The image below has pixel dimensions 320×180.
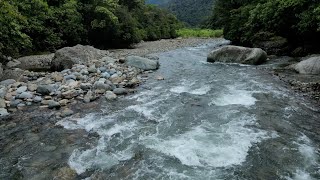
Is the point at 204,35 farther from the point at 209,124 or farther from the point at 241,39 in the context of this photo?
the point at 209,124

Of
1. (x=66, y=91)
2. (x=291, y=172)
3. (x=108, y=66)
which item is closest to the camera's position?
(x=291, y=172)

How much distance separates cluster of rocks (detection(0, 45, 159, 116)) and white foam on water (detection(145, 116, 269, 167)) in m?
3.81

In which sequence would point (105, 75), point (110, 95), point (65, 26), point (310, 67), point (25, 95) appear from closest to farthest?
point (25, 95), point (110, 95), point (105, 75), point (310, 67), point (65, 26)

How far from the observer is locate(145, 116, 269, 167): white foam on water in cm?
632

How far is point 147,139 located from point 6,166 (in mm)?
3063

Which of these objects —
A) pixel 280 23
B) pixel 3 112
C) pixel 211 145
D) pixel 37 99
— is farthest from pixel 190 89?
pixel 280 23

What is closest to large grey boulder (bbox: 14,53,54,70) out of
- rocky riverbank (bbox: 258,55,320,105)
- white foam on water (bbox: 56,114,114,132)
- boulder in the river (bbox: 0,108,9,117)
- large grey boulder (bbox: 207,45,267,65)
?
boulder in the river (bbox: 0,108,9,117)

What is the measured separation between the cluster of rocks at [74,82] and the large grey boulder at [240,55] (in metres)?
4.15

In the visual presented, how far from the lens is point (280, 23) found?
20.0 meters

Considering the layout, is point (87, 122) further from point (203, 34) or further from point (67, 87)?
point (203, 34)

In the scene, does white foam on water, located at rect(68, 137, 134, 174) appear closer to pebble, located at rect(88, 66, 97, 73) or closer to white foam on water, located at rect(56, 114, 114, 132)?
white foam on water, located at rect(56, 114, 114, 132)

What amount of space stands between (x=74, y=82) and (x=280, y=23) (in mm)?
14163

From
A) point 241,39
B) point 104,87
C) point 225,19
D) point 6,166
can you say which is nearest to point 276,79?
point 104,87

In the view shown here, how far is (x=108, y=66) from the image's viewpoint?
15344 mm
